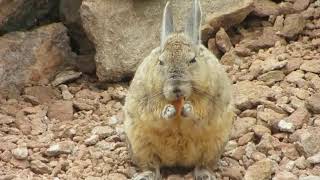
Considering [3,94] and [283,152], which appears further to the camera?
[3,94]

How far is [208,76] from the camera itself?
6.71m

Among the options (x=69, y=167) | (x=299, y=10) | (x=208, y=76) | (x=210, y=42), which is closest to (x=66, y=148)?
(x=69, y=167)

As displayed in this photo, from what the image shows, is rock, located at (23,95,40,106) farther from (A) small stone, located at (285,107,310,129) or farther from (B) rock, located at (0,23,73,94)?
(A) small stone, located at (285,107,310,129)

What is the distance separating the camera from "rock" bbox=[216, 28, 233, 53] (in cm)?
866

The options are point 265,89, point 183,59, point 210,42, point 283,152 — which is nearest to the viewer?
point 183,59

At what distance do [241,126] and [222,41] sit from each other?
1.39 m

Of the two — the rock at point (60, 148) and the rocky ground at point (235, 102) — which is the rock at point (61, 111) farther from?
the rock at point (60, 148)

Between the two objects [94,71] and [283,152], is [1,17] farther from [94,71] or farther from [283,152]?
[283,152]

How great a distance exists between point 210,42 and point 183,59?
2321mm

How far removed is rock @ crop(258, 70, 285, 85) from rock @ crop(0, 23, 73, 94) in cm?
198

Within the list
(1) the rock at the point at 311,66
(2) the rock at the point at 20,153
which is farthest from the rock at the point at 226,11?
(2) the rock at the point at 20,153

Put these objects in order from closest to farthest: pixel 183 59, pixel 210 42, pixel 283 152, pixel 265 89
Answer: pixel 183 59 < pixel 283 152 < pixel 265 89 < pixel 210 42

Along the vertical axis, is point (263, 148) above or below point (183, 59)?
below

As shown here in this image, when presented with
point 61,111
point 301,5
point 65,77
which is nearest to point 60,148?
point 61,111
